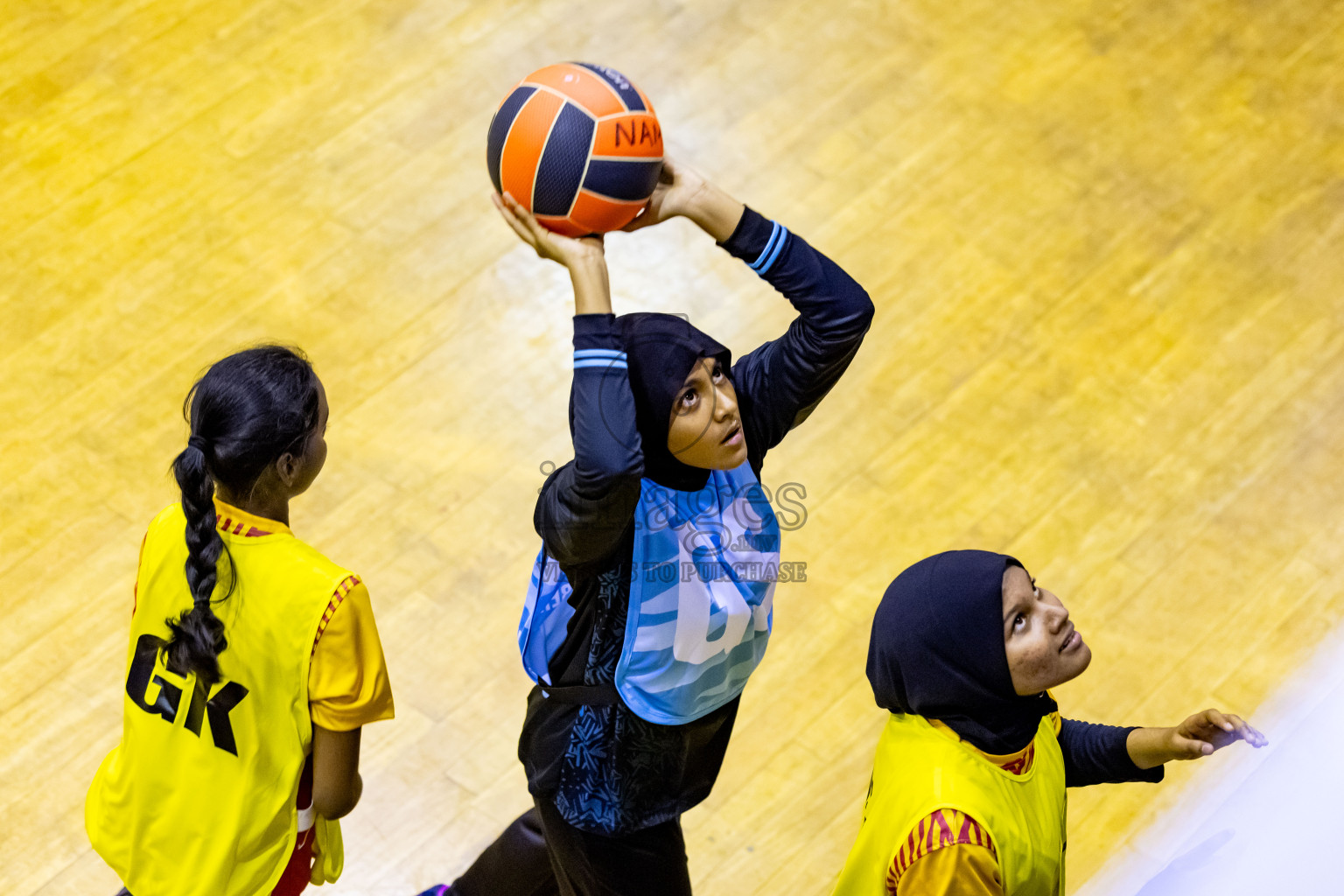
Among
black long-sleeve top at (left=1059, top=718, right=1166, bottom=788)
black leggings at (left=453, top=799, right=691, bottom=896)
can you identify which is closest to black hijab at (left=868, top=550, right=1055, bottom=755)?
black long-sleeve top at (left=1059, top=718, right=1166, bottom=788)

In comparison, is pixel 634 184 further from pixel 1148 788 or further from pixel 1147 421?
pixel 1147 421

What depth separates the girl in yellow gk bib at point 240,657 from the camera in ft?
6.05

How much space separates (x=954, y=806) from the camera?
5.68ft

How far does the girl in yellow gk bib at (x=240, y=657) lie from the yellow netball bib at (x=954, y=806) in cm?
74

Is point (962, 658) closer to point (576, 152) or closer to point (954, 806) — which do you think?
point (954, 806)

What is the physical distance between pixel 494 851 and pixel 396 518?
117cm

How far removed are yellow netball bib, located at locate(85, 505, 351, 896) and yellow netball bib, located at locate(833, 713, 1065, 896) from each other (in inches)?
32.6

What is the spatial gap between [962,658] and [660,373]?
0.60 meters

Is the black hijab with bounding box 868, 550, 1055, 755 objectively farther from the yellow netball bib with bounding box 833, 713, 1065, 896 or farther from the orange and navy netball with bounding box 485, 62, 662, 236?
the orange and navy netball with bounding box 485, 62, 662, 236

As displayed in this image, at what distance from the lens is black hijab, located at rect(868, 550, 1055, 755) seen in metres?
1.83

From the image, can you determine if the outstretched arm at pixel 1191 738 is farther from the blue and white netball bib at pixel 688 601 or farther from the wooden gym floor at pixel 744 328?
the wooden gym floor at pixel 744 328

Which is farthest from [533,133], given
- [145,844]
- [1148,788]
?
[1148,788]

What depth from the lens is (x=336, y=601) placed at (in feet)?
6.07

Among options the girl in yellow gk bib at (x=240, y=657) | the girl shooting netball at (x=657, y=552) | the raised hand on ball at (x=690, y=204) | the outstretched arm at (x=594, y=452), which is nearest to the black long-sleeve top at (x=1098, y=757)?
the girl shooting netball at (x=657, y=552)
